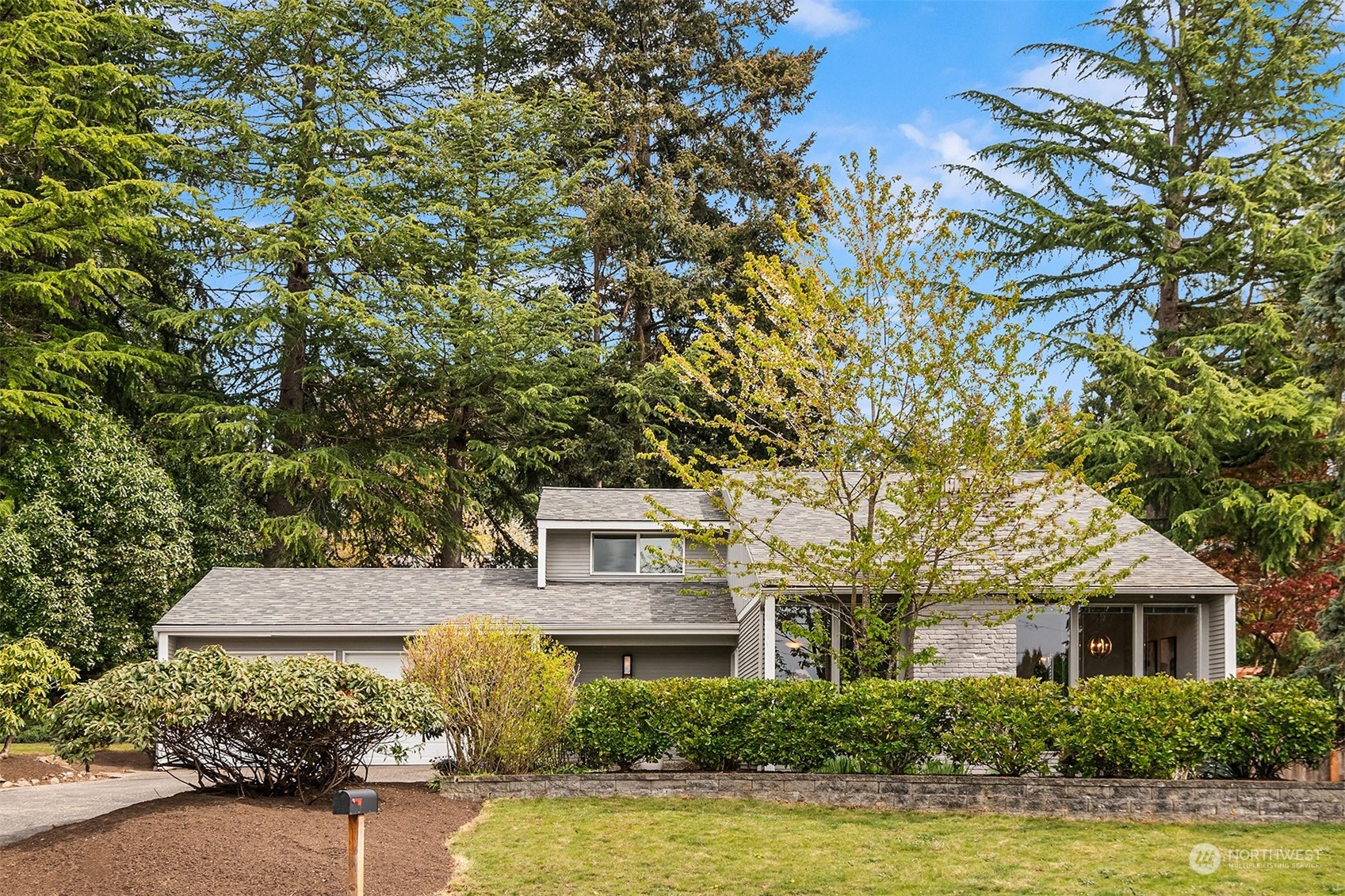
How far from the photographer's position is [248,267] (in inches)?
1033

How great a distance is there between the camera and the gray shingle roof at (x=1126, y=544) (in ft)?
53.8

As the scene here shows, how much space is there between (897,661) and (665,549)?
7.39 m

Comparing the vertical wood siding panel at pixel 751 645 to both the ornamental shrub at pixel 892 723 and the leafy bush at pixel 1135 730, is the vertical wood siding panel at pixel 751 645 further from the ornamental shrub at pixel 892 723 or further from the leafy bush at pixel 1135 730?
the leafy bush at pixel 1135 730

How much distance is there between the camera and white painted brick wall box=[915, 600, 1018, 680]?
55.2 ft

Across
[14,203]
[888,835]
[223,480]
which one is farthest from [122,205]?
[888,835]

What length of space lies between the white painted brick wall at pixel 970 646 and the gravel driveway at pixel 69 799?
1102cm

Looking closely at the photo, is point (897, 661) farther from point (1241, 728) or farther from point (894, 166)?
point (894, 166)

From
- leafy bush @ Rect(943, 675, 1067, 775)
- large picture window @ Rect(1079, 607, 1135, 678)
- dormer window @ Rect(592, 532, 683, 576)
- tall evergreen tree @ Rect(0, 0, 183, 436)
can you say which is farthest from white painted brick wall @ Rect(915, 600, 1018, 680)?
tall evergreen tree @ Rect(0, 0, 183, 436)

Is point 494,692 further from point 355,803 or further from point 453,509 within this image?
point 453,509

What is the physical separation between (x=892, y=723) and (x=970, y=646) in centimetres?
429

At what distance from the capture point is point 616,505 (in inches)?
866

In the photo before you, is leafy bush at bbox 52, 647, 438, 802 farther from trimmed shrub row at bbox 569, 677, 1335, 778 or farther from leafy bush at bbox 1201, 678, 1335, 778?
leafy bush at bbox 1201, 678, 1335, 778

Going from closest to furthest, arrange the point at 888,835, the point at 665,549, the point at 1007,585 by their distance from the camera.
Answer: the point at 888,835 → the point at 1007,585 → the point at 665,549

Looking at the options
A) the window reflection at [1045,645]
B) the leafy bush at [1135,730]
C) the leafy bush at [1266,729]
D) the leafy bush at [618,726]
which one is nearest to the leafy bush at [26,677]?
the leafy bush at [618,726]
